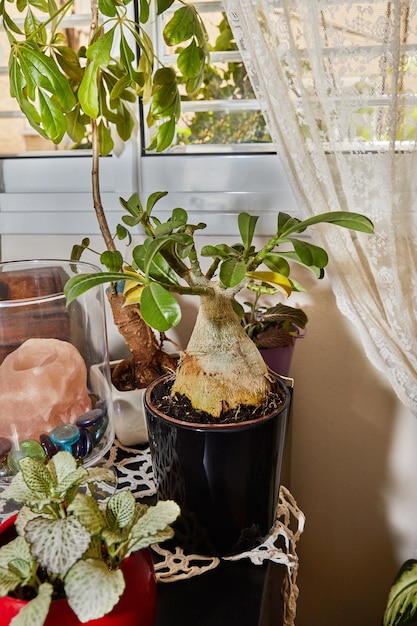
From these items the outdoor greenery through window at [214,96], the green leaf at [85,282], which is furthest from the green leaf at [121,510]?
the outdoor greenery through window at [214,96]

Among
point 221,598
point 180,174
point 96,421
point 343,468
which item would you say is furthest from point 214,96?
point 221,598

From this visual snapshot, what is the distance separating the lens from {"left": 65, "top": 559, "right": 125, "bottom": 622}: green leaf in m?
0.47

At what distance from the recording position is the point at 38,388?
813 mm

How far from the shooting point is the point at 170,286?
0.67 metres

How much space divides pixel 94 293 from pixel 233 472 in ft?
1.09

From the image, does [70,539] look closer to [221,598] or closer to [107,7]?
[221,598]

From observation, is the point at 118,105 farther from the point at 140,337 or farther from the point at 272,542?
the point at 272,542

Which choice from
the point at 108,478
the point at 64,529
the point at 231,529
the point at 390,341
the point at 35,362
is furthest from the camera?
the point at 390,341

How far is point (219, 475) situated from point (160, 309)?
0.77 ft

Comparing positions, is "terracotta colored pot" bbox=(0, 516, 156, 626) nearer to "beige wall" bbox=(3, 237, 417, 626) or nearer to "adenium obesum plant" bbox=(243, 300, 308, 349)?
"adenium obesum plant" bbox=(243, 300, 308, 349)

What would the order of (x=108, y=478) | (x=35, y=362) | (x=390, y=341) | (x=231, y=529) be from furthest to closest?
(x=390, y=341) → (x=35, y=362) → (x=231, y=529) → (x=108, y=478)

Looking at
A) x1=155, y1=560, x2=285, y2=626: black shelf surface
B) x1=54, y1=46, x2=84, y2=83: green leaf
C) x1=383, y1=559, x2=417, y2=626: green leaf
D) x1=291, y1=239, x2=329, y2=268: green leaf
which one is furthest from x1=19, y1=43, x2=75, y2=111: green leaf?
x1=383, y1=559, x2=417, y2=626: green leaf

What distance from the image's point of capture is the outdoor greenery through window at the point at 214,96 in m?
1.17

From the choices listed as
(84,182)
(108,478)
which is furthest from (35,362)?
(84,182)
